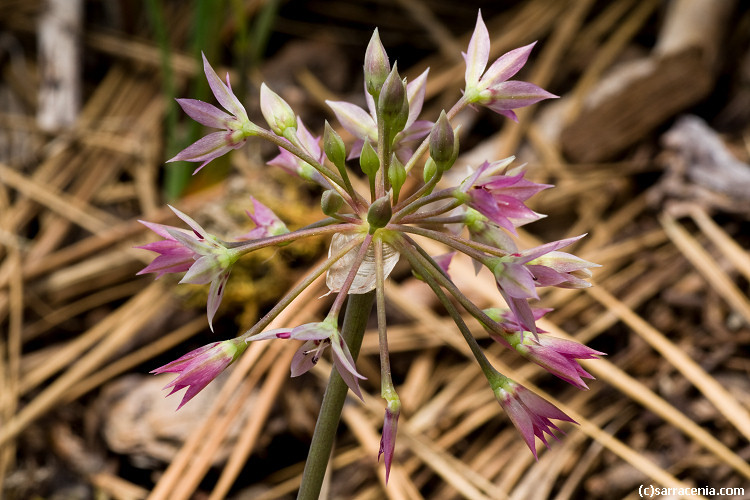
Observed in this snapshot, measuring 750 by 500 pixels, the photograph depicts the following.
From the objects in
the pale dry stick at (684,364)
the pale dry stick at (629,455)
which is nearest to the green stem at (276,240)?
the pale dry stick at (629,455)

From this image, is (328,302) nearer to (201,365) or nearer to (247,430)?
(247,430)

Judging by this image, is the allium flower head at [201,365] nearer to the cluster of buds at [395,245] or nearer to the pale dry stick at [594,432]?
the cluster of buds at [395,245]

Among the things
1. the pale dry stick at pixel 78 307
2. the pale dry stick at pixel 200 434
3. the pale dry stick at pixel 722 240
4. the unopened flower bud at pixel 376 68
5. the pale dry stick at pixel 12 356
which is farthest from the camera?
the pale dry stick at pixel 78 307

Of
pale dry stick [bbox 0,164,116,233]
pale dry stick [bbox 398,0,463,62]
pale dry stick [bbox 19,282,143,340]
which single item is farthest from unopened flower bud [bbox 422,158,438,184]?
pale dry stick [bbox 398,0,463,62]

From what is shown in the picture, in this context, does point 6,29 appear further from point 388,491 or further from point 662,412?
point 662,412

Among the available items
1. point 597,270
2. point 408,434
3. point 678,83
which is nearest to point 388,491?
point 408,434

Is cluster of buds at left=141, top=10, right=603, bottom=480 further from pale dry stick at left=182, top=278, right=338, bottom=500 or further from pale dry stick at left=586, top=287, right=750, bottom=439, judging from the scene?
pale dry stick at left=586, top=287, right=750, bottom=439
